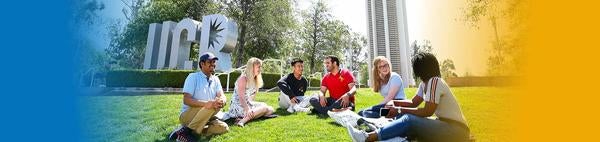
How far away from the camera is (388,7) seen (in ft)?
39.4

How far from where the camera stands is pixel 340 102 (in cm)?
353

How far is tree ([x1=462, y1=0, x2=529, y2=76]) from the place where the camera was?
1.89 meters

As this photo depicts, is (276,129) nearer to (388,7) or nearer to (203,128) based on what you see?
(203,128)

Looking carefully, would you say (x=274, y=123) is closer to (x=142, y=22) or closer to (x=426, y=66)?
(x=426, y=66)

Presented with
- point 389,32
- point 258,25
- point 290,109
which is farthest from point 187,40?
point 290,109

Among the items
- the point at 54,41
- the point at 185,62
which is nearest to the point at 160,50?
the point at 185,62

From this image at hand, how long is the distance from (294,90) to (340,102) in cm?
78

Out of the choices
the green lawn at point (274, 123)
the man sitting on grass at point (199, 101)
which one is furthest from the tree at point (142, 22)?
the man sitting on grass at point (199, 101)

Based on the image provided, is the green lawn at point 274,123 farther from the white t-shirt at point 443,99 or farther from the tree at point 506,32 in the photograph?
the white t-shirt at point 443,99

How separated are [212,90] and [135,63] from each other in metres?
13.8

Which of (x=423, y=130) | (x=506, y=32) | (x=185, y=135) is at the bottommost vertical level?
(x=185, y=135)

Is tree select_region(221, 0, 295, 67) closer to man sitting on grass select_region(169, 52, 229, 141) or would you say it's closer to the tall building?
the tall building

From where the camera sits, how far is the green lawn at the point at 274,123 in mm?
2477
